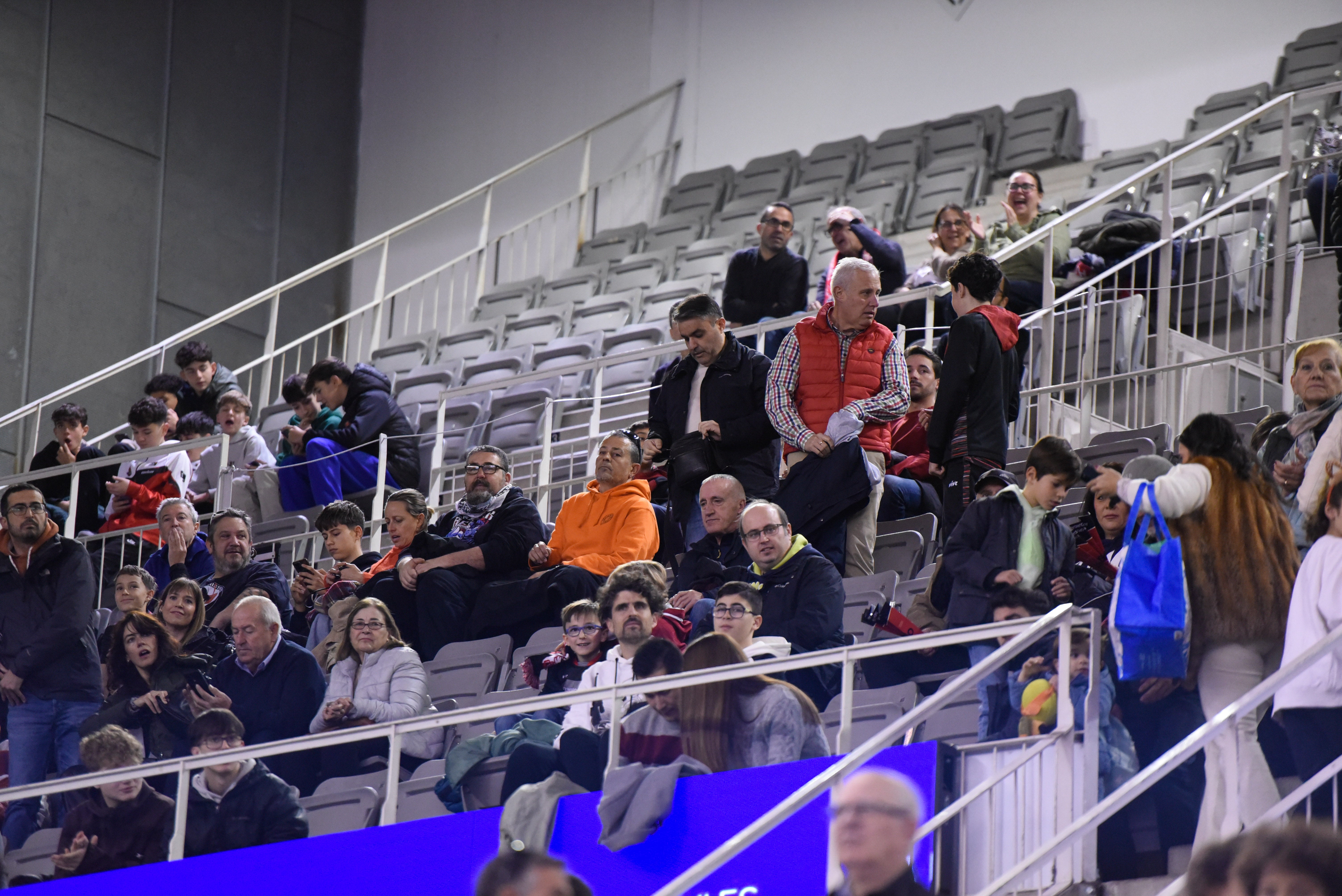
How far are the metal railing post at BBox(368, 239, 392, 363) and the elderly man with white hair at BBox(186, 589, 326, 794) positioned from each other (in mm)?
6044

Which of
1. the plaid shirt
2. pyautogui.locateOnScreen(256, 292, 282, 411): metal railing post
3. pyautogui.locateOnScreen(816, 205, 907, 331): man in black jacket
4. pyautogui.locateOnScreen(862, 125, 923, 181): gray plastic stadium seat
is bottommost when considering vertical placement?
the plaid shirt

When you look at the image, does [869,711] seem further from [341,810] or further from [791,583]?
[341,810]

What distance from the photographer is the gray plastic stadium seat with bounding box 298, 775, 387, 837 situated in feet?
17.2

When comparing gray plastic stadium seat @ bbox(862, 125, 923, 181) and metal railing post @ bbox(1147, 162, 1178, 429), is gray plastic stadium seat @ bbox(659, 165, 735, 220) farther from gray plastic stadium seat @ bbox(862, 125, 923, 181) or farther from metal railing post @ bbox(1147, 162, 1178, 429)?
metal railing post @ bbox(1147, 162, 1178, 429)

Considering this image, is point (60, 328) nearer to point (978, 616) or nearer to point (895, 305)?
point (895, 305)

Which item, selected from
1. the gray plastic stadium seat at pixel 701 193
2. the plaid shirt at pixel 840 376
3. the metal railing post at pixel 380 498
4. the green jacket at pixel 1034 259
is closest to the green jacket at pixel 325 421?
the metal railing post at pixel 380 498

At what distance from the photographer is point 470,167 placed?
571 inches

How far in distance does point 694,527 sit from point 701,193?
22.4 feet

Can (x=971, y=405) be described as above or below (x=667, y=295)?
below

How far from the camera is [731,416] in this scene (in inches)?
251

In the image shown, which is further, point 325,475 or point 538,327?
point 538,327

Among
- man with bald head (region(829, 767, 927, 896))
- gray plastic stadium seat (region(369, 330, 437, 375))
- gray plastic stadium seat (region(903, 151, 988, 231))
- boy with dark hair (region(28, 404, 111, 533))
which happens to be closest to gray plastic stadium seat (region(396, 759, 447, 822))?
man with bald head (region(829, 767, 927, 896))

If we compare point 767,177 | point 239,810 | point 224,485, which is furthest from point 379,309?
point 239,810

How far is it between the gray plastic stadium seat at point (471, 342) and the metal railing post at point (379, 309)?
1.71ft
